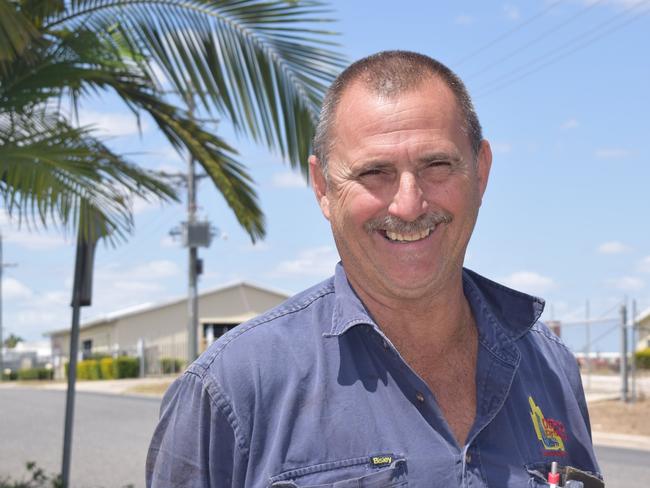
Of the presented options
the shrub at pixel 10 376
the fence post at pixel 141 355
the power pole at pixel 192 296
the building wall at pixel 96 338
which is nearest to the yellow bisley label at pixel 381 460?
the power pole at pixel 192 296

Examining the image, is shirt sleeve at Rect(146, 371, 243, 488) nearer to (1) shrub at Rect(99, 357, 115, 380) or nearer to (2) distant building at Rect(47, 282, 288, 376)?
(1) shrub at Rect(99, 357, 115, 380)

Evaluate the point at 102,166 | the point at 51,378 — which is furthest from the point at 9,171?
the point at 51,378

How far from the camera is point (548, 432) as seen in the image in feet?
7.38

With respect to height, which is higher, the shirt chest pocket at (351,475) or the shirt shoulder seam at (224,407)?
the shirt shoulder seam at (224,407)

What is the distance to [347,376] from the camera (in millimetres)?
2080

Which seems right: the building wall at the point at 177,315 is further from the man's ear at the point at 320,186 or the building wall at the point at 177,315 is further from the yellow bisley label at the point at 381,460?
the yellow bisley label at the point at 381,460

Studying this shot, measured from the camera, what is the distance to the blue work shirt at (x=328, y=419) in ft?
6.48

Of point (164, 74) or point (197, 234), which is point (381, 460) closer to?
point (164, 74)

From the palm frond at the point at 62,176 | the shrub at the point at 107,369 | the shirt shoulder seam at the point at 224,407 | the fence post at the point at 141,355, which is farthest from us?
the shrub at the point at 107,369

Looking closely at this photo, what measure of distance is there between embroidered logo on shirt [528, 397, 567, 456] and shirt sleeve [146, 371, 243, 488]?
726mm

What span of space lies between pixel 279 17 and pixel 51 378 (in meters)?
44.8

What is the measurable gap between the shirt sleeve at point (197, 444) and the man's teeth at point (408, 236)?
0.54 m

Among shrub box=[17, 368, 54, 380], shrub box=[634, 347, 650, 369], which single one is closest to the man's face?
shrub box=[634, 347, 650, 369]

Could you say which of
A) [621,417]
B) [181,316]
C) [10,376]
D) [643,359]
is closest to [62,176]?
[621,417]
